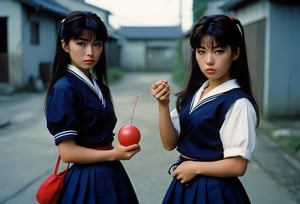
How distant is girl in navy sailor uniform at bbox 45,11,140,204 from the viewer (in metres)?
2.02

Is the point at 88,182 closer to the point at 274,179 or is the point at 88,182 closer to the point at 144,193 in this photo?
the point at 144,193

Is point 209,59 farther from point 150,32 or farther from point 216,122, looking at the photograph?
point 150,32

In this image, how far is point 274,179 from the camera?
5254 mm

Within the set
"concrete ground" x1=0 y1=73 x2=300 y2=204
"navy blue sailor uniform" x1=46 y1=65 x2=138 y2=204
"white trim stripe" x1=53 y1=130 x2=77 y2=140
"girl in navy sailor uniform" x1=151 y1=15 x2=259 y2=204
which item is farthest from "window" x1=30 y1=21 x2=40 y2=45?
"girl in navy sailor uniform" x1=151 y1=15 x2=259 y2=204

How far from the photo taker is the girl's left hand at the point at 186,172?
1973mm

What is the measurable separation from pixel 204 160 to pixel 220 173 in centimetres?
10

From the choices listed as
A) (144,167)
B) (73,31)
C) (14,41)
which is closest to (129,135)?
(73,31)

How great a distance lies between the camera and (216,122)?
6.36 ft

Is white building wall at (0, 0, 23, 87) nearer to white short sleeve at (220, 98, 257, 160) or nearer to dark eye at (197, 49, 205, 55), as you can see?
dark eye at (197, 49, 205, 55)

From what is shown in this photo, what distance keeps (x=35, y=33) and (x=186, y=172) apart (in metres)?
16.4

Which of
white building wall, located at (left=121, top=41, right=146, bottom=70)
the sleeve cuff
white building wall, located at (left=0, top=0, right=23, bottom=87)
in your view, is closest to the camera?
the sleeve cuff

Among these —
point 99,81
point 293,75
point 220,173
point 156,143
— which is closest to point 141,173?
point 156,143

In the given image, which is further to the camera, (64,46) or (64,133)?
(64,46)

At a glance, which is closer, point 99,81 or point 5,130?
point 99,81
